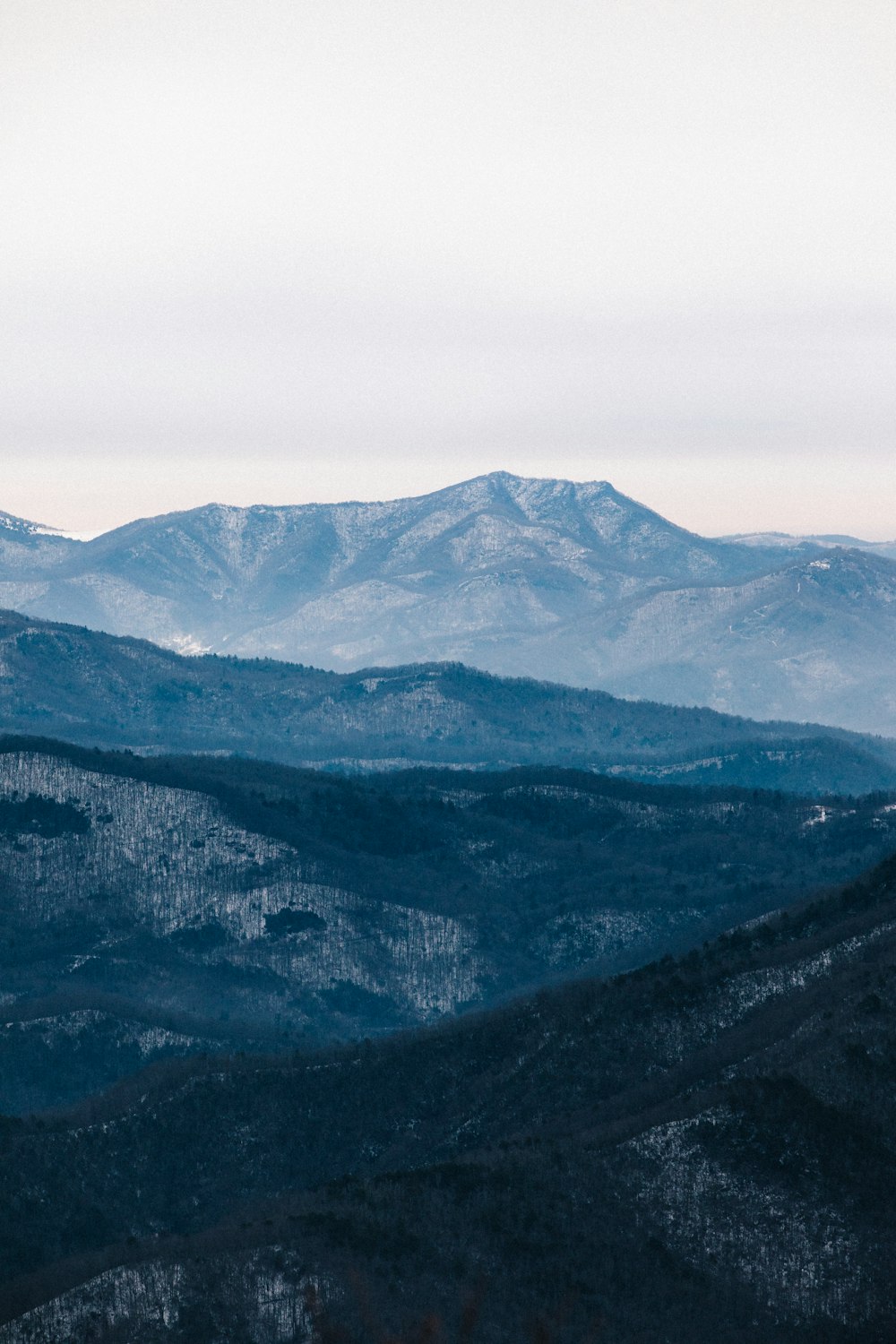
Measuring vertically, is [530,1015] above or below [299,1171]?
above

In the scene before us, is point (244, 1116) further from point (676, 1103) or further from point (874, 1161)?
point (874, 1161)

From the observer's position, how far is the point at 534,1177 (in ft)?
391

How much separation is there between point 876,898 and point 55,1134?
78129 millimetres

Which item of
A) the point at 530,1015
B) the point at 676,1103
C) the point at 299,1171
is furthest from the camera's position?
the point at 530,1015

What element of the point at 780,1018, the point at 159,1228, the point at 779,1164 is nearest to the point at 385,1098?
the point at 159,1228

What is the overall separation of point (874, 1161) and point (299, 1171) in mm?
58226

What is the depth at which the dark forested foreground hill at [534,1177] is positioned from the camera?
105125 mm

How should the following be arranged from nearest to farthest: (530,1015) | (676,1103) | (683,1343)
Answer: (683,1343)
(676,1103)
(530,1015)

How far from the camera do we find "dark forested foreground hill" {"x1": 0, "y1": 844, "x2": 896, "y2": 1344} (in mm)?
105125

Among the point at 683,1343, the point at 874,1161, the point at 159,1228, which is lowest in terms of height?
the point at 159,1228

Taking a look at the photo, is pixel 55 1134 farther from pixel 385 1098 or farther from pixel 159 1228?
pixel 385 1098

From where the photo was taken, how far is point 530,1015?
16875cm

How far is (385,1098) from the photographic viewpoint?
163375mm

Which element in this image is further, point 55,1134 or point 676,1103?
point 55,1134
